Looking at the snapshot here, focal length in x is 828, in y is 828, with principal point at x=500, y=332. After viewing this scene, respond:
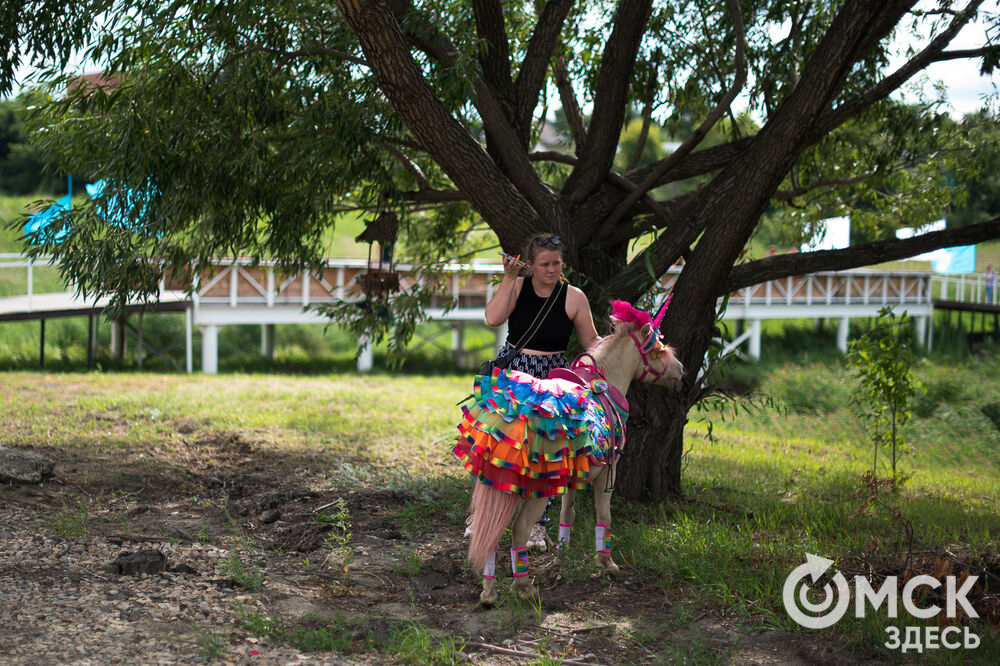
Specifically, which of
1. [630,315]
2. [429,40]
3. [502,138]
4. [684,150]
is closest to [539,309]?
[630,315]

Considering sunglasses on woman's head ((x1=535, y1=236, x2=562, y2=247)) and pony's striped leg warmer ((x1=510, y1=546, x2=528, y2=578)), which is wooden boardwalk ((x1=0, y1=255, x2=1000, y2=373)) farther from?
pony's striped leg warmer ((x1=510, y1=546, x2=528, y2=578))

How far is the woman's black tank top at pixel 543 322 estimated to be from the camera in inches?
198

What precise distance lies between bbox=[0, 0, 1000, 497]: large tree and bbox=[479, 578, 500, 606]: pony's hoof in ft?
8.36

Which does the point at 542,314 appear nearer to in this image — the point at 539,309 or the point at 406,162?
the point at 539,309

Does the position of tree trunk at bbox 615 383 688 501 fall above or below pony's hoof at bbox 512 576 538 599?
above

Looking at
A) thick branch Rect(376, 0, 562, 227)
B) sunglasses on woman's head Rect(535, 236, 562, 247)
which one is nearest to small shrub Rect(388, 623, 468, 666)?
sunglasses on woman's head Rect(535, 236, 562, 247)

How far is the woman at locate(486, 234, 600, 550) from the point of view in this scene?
4.89 m

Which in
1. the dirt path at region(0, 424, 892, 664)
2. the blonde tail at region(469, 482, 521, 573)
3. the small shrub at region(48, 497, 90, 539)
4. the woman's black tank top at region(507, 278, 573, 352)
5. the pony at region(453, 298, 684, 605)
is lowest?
the dirt path at region(0, 424, 892, 664)

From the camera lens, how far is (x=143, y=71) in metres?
6.52

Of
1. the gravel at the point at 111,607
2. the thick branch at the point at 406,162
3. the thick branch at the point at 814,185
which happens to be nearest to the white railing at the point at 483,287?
the thick branch at the point at 814,185

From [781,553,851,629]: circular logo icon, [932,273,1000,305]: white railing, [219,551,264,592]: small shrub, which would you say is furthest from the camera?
[932,273,1000,305]: white railing

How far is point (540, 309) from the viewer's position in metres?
5.02

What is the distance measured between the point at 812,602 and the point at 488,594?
1.73m

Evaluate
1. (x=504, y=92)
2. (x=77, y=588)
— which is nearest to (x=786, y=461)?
(x=504, y=92)
